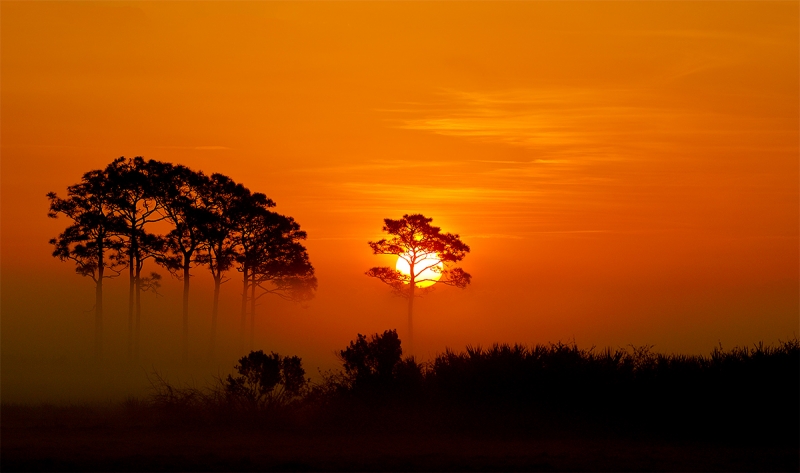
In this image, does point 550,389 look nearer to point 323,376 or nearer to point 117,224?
point 323,376

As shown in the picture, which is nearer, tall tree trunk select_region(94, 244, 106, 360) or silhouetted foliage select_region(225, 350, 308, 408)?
silhouetted foliage select_region(225, 350, 308, 408)

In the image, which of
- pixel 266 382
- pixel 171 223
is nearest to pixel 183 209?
pixel 171 223

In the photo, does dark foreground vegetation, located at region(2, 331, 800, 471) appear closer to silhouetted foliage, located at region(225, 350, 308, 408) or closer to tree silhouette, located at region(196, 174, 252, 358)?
silhouetted foliage, located at region(225, 350, 308, 408)

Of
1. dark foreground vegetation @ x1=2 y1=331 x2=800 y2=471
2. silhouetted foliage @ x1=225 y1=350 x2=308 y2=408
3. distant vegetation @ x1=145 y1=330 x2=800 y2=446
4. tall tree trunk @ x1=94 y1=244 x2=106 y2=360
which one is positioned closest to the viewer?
dark foreground vegetation @ x1=2 y1=331 x2=800 y2=471

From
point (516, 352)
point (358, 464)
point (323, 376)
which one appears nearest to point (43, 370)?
point (323, 376)

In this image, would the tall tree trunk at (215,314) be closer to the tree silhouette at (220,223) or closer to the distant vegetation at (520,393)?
the tree silhouette at (220,223)

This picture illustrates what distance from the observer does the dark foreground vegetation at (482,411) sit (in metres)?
13.4

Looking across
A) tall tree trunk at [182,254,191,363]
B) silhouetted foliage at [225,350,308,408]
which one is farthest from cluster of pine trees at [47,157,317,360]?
silhouetted foliage at [225,350,308,408]

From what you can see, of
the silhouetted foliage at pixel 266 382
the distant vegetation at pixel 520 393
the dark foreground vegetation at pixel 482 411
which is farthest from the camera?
the silhouetted foliage at pixel 266 382

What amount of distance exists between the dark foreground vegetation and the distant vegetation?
26 mm

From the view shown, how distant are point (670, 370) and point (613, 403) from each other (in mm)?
1539

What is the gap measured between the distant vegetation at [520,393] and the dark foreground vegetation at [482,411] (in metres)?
0.03

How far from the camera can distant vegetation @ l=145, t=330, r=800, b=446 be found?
15.6 meters

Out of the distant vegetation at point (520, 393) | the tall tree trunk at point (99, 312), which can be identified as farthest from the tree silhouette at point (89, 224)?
the distant vegetation at point (520, 393)
